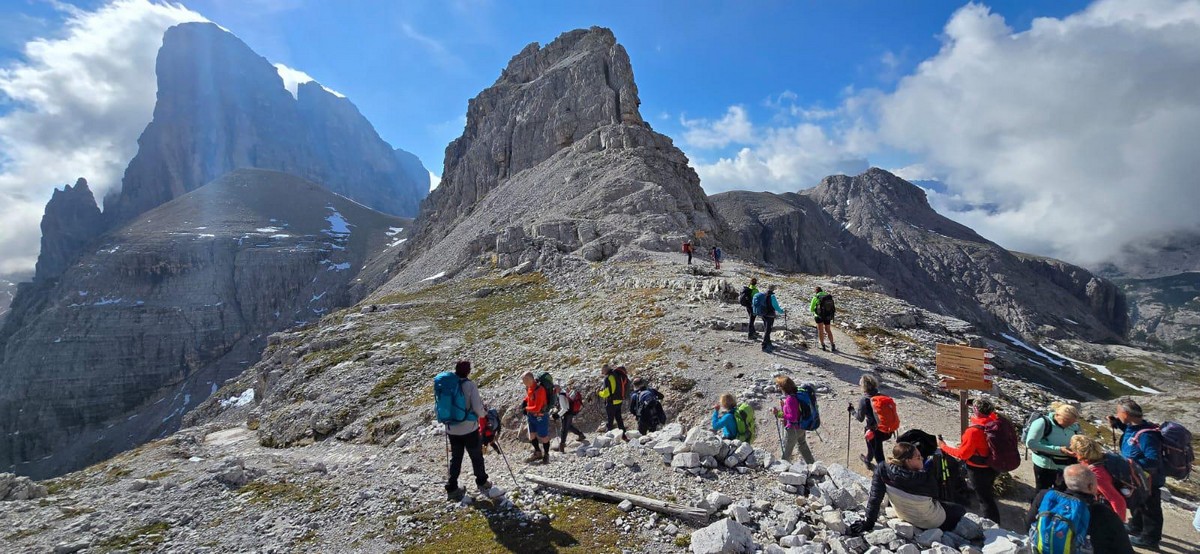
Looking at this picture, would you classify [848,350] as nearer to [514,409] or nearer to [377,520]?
[514,409]

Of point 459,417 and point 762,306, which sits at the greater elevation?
point 762,306

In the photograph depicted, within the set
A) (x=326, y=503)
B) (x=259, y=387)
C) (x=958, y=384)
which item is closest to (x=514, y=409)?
(x=326, y=503)

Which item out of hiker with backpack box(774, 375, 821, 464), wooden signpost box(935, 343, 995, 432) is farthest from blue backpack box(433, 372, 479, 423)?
wooden signpost box(935, 343, 995, 432)

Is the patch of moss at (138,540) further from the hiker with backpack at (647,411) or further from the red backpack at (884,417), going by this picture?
the red backpack at (884,417)

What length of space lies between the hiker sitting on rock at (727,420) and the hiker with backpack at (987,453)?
13.5 feet

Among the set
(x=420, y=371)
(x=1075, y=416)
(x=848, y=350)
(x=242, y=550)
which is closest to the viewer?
(x=1075, y=416)

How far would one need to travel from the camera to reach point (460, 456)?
34.8 ft

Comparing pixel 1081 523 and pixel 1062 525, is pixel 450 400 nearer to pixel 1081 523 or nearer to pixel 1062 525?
pixel 1062 525

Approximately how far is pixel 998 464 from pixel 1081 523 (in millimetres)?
2789

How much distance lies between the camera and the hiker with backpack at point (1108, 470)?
7.22 meters

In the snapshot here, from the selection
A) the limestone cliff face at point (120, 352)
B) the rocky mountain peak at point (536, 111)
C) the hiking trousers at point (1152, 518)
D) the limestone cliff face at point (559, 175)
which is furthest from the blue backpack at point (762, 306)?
the limestone cliff face at point (120, 352)

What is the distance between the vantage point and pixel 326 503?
11.2 metres

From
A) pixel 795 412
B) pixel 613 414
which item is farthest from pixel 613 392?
pixel 795 412

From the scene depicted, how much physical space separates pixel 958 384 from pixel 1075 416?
348cm
